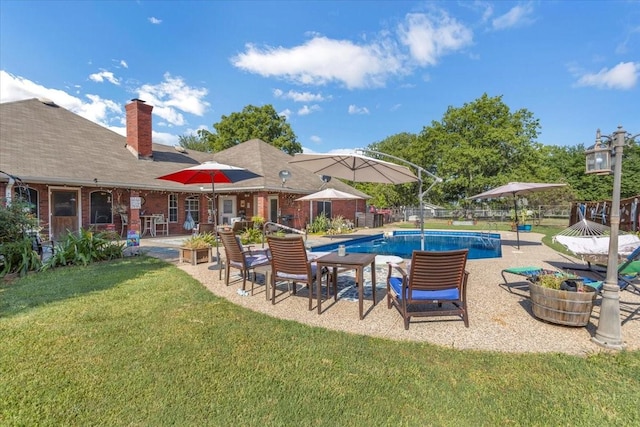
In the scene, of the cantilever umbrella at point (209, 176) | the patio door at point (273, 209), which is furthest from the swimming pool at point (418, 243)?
the cantilever umbrella at point (209, 176)

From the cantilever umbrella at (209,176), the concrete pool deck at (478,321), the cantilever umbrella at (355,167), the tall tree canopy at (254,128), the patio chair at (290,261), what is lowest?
the concrete pool deck at (478,321)

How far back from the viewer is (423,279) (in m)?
3.77

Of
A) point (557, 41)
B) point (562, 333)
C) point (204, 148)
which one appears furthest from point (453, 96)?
point (562, 333)

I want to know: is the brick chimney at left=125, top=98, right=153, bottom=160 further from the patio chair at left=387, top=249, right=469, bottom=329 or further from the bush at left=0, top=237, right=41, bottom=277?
the patio chair at left=387, top=249, right=469, bottom=329

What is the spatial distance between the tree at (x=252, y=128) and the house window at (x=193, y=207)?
18166mm

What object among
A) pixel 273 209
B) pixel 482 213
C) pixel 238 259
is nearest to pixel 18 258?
pixel 238 259

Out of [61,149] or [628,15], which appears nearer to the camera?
[628,15]

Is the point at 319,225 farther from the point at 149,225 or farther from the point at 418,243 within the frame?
the point at 149,225

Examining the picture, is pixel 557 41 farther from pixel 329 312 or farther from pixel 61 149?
pixel 61 149

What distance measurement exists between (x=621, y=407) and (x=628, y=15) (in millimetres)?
13836

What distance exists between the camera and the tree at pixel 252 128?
108ft

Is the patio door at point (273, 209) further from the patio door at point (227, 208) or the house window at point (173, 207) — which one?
the house window at point (173, 207)

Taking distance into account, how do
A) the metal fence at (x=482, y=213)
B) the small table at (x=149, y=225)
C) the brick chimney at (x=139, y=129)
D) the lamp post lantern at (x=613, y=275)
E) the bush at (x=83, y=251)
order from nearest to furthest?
the lamp post lantern at (x=613, y=275)
the bush at (x=83, y=251)
the small table at (x=149, y=225)
the brick chimney at (x=139, y=129)
the metal fence at (x=482, y=213)

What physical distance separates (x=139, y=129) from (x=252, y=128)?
18.1 m
